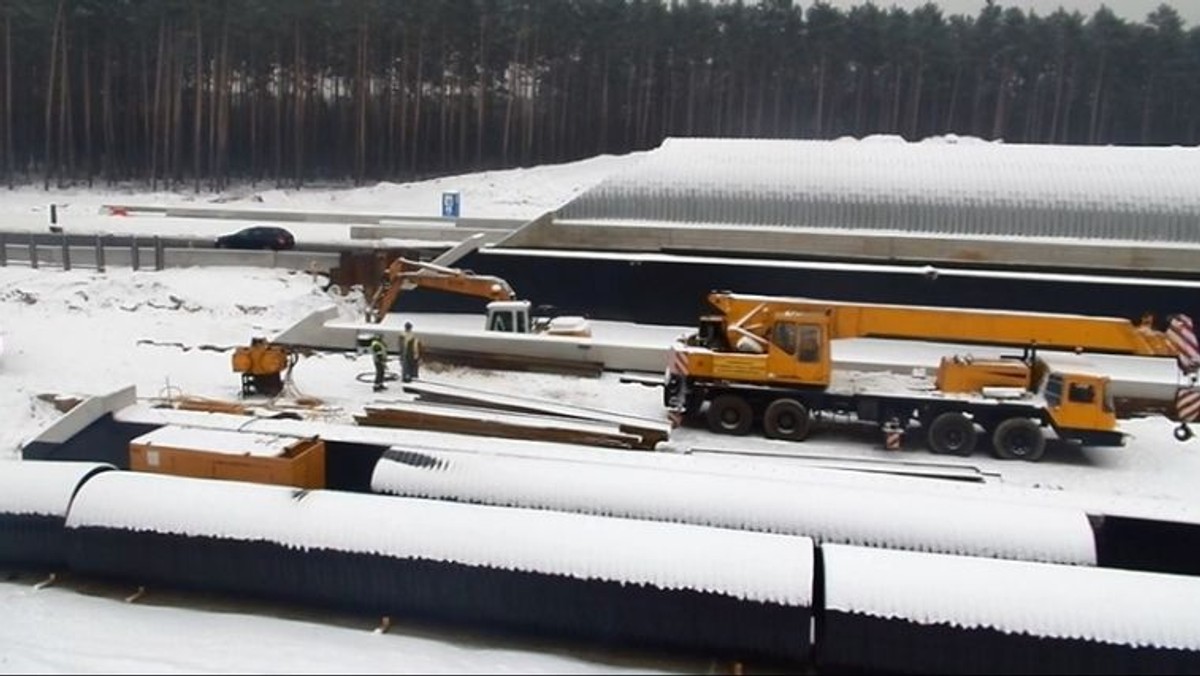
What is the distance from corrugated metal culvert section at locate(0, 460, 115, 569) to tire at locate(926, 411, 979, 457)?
44.7 feet

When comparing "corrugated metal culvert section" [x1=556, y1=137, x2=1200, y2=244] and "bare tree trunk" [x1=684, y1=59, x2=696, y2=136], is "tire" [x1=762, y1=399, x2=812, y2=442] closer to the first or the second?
"corrugated metal culvert section" [x1=556, y1=137, x2=1200, y2=244]

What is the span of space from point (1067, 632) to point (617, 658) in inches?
172

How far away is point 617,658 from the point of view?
10812 millimetres

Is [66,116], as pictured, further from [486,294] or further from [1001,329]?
[1001,329]

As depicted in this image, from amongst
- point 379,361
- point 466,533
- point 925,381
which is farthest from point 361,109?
point 466,533

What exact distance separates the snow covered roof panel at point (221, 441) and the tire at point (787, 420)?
8870mm

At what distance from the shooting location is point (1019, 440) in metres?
18.4

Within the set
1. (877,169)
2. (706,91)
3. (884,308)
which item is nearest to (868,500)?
(884,308)

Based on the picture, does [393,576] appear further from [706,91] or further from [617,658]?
[706,91]

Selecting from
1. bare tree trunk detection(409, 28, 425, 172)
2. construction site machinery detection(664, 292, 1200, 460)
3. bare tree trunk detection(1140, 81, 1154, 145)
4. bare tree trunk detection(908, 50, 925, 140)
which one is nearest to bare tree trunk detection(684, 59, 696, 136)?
bare tree trunk detection(908, 50, 925, 140)

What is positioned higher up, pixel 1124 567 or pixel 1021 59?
pixel 1021 59

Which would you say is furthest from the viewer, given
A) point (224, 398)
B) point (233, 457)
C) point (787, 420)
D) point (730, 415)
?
point (224, 398)

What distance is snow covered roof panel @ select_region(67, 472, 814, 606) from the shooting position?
416 inches

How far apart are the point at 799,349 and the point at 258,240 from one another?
2225 cm
